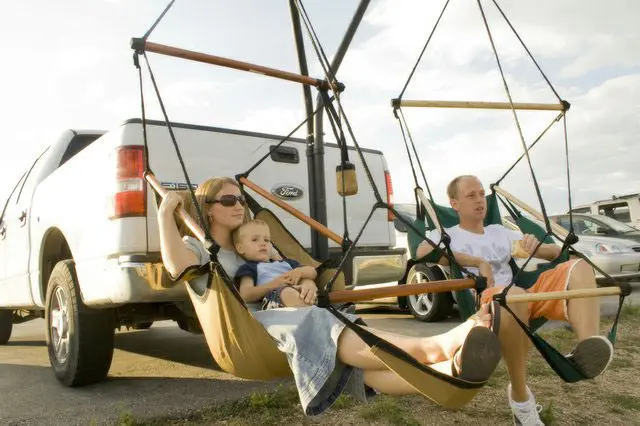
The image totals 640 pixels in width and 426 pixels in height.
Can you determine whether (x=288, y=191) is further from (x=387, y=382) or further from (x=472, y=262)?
(x=387, y=382)

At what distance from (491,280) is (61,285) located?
271 centimetres

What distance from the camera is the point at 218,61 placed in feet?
9.95

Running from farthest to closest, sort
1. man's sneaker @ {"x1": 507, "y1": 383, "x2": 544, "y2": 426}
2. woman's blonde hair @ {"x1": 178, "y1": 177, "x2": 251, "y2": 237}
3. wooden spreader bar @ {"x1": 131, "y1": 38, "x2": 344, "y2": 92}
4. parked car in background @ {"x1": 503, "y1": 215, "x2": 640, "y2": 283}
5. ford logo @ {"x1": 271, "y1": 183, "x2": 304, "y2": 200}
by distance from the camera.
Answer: parked car in background @ {"x1": 503, "y1": 215, "x2": 640, "y2": 283} < ford logo @ {"x1": 271, "y1": 183, "x2": 304, "y2": 200} < woman's blonde hair @ {"x1": 178, "y1": 177, "x2": 251, "y2": 237} < wooden spreader bar @ {"x1": 131, "y1": 38, "x2": 344, "y2": 92} < man's sneaker @ {"x1": 507, "y1": 383, "x2": 544, "y2": 426}

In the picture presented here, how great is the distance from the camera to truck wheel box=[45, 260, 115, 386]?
10.7 feet

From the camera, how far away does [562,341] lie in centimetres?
436

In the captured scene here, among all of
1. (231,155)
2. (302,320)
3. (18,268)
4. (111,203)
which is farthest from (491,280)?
(18,268)

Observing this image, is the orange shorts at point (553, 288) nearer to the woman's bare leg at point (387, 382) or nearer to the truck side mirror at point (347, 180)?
the woman's bare leg at point (387, 382)

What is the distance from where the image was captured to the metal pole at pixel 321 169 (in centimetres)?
359

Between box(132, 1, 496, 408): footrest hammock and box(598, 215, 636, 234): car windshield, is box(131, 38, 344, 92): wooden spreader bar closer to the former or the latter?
box(132, 1, 496, 408): footrest hammock

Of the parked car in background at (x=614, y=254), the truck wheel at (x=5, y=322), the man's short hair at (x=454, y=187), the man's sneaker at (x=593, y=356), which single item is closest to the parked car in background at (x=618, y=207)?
the parked car in background at (x=614, y=254)

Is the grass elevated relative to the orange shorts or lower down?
lower down

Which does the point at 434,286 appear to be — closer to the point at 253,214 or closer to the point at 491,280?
the point at 491,280

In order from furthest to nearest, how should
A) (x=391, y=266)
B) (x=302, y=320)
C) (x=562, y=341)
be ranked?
(x=562, y=341)
(x=391, y=266)
(x=302, y=320)

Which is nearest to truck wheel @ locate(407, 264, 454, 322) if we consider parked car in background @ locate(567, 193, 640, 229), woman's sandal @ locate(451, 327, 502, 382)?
woman's sandal @ locate(451, 327, 502, 382)
